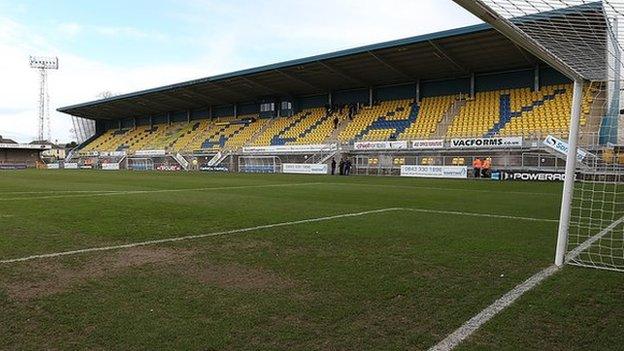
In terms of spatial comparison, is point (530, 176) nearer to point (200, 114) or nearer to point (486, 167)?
point (486, 167)

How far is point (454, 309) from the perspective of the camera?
12.8 ft

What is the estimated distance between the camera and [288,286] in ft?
14.9

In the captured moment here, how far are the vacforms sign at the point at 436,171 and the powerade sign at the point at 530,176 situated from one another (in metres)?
1.88

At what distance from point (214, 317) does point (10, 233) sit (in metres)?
5.21

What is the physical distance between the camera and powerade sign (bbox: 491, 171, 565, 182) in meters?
24.5

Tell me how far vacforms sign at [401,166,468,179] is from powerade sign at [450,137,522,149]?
1.33 metres

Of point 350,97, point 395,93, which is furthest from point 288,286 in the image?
point 350,97

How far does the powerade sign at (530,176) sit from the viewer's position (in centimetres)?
2448

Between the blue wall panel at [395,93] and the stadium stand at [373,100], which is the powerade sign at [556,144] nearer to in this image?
the stadium stand at [373,100]

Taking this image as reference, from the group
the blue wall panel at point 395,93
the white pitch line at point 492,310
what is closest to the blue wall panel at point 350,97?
the blue wall panel at point 395,93

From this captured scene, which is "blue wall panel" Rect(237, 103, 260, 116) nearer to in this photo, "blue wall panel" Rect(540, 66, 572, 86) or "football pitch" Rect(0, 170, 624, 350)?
"blue wall panel" Rect(540, 66, 572, 86)

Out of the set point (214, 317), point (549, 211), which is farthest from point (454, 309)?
point (549, 211)

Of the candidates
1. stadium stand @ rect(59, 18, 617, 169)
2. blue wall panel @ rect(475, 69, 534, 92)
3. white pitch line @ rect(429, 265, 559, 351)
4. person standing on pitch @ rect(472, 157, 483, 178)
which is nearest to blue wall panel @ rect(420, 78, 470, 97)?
stadium stand @ rect(59, 18, 617, 169)

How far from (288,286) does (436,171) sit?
1027 inches
